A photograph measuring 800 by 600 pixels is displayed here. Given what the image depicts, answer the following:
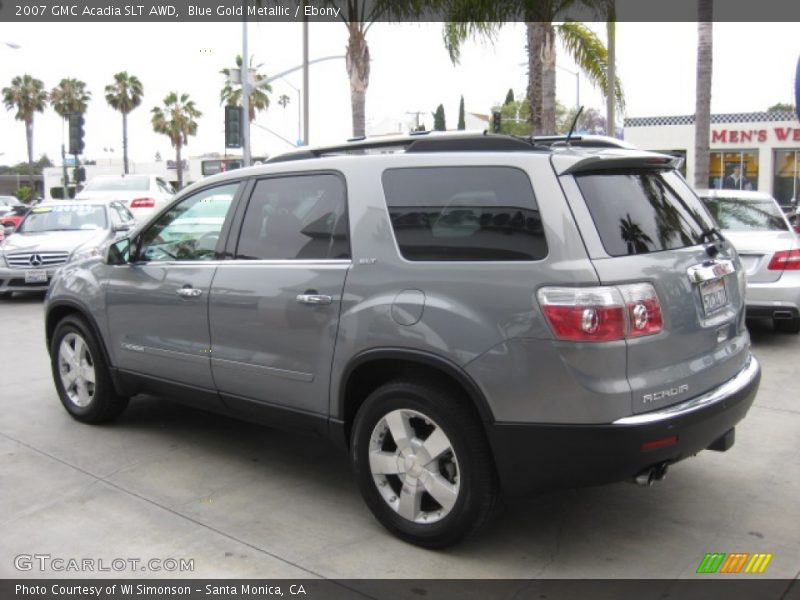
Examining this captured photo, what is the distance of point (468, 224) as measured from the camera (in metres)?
3.76

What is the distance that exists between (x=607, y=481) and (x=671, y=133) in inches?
1374

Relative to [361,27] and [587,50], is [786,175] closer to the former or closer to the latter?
[587,50]

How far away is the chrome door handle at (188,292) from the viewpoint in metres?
4.84

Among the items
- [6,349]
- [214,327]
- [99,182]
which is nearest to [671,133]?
[99,182]

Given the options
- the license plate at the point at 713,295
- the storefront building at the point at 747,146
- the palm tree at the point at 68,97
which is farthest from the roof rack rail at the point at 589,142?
the palm tree at the point at 68,97

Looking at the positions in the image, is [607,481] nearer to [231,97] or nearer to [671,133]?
[671,133]

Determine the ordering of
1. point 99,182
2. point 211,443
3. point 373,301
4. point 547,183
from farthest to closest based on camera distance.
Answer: point 99,182
point 211,443
point 373,301
point 547,183

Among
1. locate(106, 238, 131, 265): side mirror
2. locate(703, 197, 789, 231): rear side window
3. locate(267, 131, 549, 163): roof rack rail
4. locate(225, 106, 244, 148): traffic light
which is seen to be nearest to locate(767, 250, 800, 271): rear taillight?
locate(703, 197, 789, 231): rear side window

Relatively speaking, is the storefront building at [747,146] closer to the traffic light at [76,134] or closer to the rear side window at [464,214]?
the traffic light at [76,134]

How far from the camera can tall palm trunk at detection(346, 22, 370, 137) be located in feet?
62.1

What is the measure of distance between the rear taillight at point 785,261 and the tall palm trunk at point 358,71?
41.2ft

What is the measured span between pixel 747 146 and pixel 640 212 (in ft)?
111

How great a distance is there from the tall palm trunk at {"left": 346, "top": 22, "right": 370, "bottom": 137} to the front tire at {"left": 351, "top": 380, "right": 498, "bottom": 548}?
1607 centimetres

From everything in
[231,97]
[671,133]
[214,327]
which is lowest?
[214,327]
